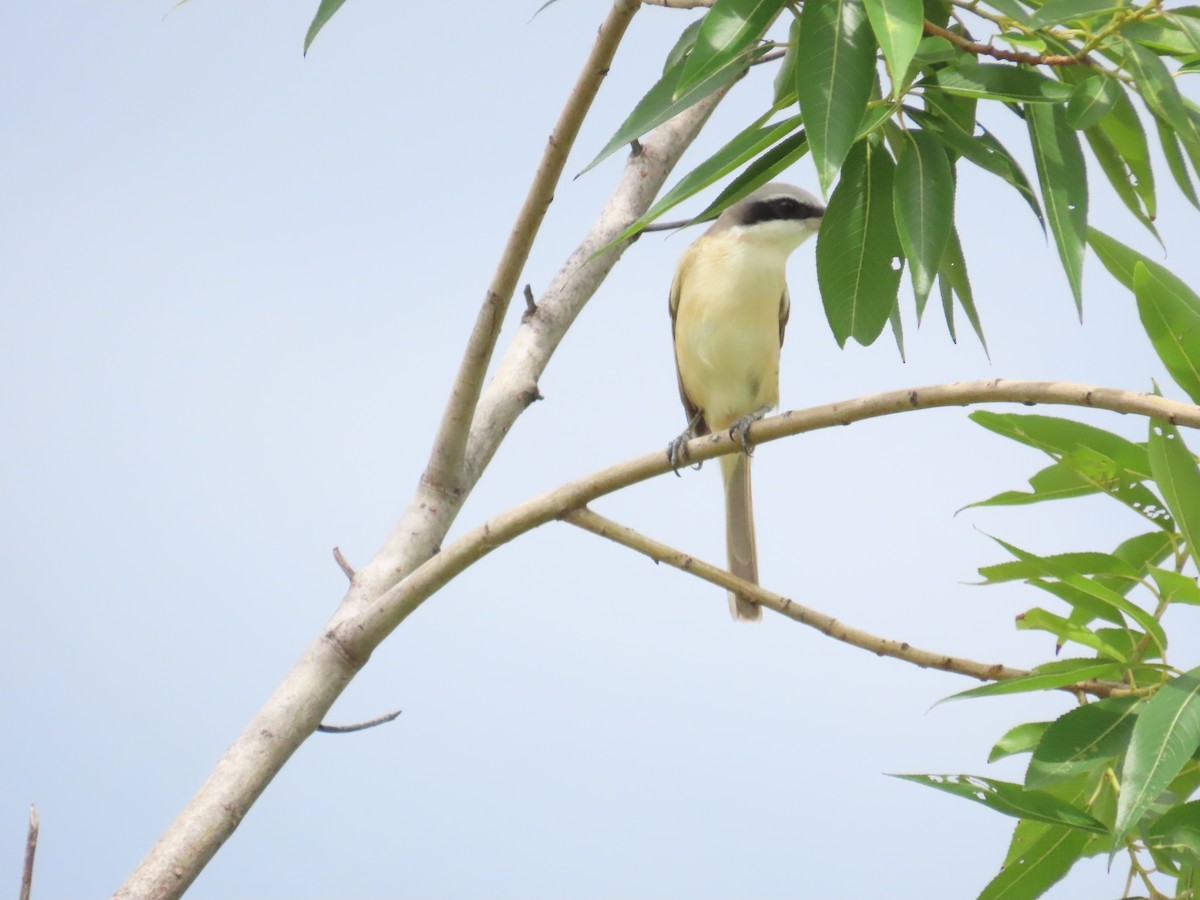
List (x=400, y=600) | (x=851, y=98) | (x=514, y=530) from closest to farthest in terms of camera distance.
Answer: (x=851, y=98)
(x=514, y=530)
(x=400, y=600)

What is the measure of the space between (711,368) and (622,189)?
24.1 inches

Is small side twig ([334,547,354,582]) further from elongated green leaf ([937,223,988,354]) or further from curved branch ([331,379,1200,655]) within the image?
elongated green leaf ([937,223,988,354])

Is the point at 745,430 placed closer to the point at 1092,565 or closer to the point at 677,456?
the point at 677,456

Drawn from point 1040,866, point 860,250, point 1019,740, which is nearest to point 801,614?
point 1019,740

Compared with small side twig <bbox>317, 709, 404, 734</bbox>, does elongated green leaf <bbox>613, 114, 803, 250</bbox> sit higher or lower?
higher

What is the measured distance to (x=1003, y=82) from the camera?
1.71m

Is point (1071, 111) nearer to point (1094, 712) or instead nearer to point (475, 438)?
point (1094, 712)

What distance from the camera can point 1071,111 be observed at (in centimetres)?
174

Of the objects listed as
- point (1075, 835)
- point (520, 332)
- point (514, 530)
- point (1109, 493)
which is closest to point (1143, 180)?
point (1109, 493)

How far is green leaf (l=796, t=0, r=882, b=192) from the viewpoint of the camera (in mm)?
1521

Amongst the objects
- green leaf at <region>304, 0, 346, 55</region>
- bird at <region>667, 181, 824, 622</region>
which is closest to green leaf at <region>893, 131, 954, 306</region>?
green leaf at <region>304, 0, 346, 55</region>

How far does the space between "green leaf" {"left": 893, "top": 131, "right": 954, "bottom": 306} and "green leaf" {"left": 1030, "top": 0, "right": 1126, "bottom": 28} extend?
0.27 metres

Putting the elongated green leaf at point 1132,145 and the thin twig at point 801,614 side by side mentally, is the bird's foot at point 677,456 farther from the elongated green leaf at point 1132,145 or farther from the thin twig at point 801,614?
the elongated green leaf at point 1132,145

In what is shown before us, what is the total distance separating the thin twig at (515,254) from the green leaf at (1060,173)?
69cm
